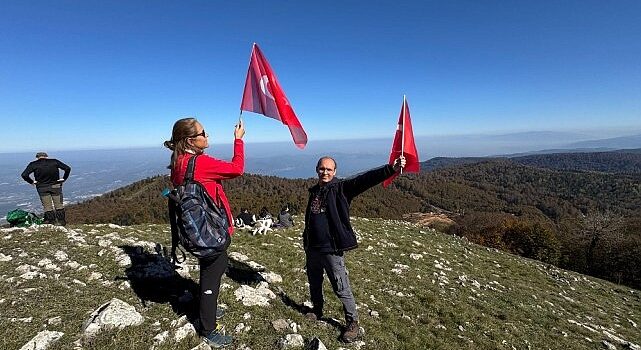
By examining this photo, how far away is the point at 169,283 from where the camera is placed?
753 cm

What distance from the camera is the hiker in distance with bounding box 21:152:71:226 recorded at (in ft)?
38.7

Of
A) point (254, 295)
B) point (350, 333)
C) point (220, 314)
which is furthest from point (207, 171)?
point (350, 333)

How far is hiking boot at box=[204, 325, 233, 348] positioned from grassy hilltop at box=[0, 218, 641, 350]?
0.61 feet

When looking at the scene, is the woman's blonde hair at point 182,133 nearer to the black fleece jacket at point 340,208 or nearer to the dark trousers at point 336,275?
the black fleece jacket at point 340,208

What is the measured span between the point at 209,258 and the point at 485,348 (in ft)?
20.0

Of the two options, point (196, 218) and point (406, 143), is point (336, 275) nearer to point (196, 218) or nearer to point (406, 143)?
point (196, 218)

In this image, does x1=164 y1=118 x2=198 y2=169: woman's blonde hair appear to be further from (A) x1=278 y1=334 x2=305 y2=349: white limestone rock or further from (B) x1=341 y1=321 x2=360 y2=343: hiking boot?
(B) x1=341 y1=321 x2=360 y2=343: hiking boot

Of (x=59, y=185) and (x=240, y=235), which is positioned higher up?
(x=59, y=185)

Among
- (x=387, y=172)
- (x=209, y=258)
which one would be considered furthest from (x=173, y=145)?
(x=387, y=172)

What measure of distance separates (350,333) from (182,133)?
174 inches

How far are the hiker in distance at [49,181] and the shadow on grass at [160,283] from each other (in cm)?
523

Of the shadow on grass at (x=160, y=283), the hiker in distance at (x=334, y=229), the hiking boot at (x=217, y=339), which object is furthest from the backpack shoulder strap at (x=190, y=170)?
the shadow on grass at (x=160, y=283)

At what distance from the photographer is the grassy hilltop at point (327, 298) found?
18.9 feet

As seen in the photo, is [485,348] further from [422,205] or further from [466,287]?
[422,205]
